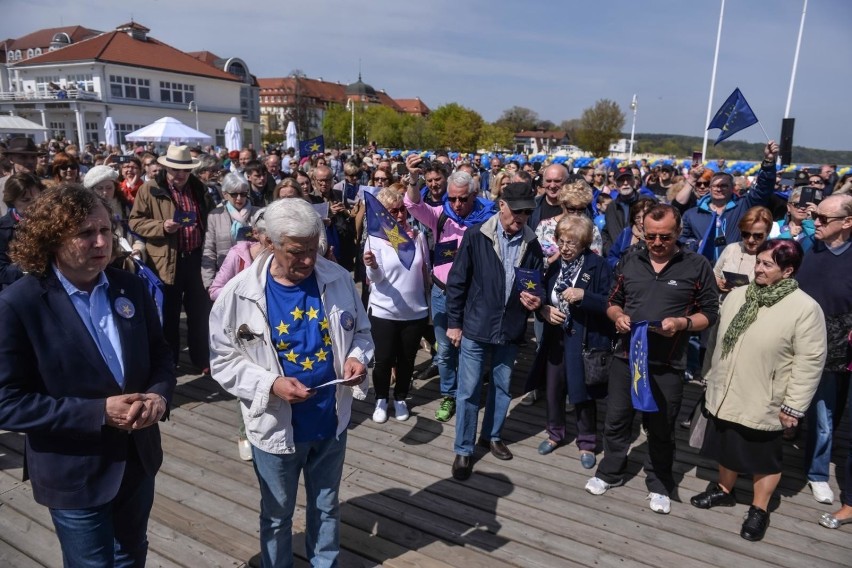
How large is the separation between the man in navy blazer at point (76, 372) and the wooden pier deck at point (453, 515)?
1209 mm

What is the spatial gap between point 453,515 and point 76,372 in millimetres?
2357

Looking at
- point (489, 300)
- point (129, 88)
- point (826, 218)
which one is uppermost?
point (129, 88)

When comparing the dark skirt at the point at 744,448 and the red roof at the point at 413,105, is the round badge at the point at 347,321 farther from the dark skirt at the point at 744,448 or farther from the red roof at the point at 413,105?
the red roof at the point at 413,105

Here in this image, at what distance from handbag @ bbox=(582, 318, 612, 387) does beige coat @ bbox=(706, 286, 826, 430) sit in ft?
2.46

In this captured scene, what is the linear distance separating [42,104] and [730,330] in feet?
193

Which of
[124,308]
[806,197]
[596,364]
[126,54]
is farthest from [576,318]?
[126,54]

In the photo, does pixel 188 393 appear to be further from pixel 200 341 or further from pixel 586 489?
pixel 586 489

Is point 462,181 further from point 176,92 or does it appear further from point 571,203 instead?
point 176,92

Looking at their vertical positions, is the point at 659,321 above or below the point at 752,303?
below

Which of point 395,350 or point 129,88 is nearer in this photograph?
point 395,350

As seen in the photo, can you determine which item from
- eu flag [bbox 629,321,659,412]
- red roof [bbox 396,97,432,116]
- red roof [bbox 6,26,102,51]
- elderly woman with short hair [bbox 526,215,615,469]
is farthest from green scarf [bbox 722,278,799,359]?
red roof [bbox 396,97,432,116]

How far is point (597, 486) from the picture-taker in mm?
3730

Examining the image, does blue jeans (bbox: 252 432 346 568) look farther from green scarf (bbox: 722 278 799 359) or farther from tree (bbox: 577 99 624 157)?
tree (bbox: 577 99 624 157)

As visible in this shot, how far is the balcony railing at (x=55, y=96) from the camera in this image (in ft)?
151
